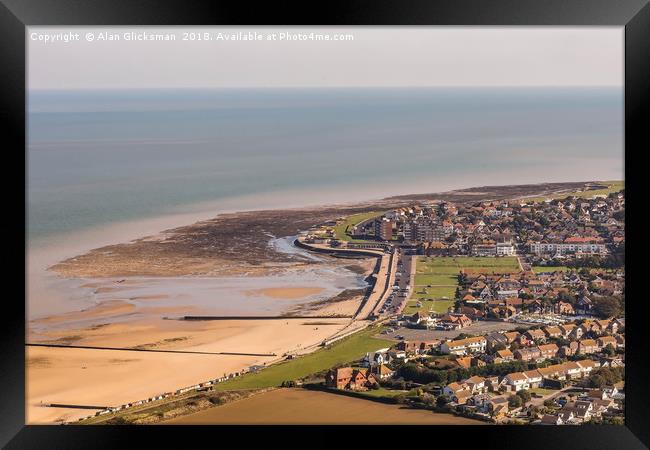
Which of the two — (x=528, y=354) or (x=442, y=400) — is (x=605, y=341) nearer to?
(x=528, y=354)

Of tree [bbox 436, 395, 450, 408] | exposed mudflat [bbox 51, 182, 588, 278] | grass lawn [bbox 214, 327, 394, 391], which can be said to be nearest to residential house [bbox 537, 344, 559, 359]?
tree [bbox 436, 395, 450, 408]

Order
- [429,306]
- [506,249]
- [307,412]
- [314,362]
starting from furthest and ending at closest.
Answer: [506,249], [429,306], [314,362], [307,412]

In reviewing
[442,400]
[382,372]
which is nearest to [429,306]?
[382,372]

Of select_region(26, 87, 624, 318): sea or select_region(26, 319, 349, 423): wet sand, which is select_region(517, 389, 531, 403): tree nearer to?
select_region(26, 319, 349, 423): wet sand

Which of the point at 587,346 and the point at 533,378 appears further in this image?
the point at 587,346

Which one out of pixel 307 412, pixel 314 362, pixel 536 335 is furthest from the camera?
pixel 536 335
